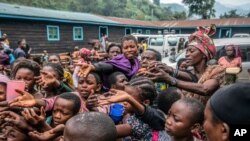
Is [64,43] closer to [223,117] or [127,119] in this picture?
[127,119]

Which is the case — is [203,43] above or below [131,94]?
above

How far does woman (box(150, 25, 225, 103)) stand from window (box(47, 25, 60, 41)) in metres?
13.7

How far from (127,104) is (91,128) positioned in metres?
0.92

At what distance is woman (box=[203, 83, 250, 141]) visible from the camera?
4.06ft

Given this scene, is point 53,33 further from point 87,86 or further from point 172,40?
point 87,86

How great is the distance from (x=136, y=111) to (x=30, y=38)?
44.4ft

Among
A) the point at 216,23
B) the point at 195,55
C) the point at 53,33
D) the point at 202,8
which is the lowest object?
the point at 195,55

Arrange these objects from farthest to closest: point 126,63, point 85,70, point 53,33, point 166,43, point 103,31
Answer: point 103,31, point 166,43, point 53,33, point 126,63, point 85,70

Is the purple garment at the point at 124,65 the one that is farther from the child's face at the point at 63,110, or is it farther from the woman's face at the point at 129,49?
the child's face at the point at 63,110

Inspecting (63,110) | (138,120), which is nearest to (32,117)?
(63,110)

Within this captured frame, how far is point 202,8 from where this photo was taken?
1859 inches

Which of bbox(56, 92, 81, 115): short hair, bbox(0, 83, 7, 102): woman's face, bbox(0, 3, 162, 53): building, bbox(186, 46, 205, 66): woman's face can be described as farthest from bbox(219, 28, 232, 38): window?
bbox(0, 83, 7, 102): woman's face

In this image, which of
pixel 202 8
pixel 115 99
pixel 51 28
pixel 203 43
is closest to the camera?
pixel 115 99

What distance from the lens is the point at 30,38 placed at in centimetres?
1458
